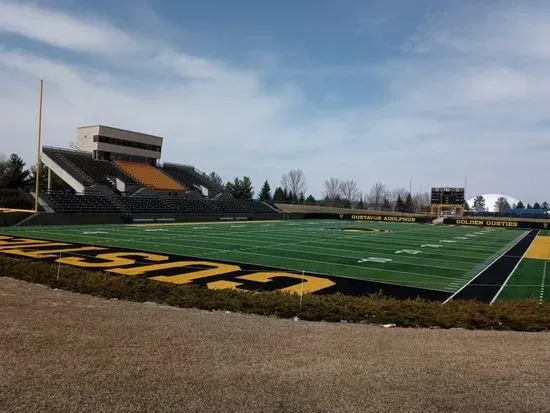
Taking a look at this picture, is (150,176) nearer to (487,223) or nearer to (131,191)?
(131,191)

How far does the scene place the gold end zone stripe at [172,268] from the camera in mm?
13891

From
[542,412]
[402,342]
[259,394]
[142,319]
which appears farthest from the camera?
[142,319]

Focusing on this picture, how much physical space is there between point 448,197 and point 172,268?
69434 mm

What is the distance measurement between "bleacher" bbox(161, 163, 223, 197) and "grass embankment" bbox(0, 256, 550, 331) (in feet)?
182

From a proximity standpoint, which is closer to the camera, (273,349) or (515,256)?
(273,349)

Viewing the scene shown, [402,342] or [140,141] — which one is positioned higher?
[140,141]

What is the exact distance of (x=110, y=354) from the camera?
530 cm

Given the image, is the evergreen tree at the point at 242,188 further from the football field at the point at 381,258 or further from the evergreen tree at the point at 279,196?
the football field at the point at 381,258

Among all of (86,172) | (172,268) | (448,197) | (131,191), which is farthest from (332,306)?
(448,197)

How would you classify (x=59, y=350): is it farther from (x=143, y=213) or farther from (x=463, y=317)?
(x=143, y=213)

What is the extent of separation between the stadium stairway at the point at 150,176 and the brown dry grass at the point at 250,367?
172ft

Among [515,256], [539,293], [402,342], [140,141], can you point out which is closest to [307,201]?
[140,141]

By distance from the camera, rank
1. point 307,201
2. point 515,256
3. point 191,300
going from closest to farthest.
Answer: point 191,300 < point 515,256 < point 307,201

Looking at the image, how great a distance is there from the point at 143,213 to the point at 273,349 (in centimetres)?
4171
